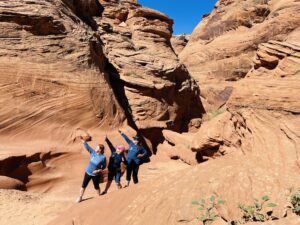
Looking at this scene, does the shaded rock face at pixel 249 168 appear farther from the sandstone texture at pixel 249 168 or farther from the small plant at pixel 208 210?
the small plant at pixel 208 210

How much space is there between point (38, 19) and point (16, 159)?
544cm

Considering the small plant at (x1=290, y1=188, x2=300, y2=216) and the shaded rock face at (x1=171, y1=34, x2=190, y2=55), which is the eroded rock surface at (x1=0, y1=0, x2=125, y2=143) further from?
the shaded rock face at (x1=171, y1=34, x2=190, y2=55)

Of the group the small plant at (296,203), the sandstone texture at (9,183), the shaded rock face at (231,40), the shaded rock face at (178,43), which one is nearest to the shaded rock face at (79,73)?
the sandstone texture at (9,183)

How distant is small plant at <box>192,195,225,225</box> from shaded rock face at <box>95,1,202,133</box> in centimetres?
991

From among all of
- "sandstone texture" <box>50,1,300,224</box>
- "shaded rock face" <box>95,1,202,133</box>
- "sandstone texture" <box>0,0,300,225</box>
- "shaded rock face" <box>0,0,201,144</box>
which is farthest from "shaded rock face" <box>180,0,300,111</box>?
"sandstone texture" <box>50,1,300,224</box>

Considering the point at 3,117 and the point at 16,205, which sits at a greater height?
the point at 3,117

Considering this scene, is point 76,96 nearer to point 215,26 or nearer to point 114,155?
point 114,155

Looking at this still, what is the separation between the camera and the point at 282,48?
19.3ft

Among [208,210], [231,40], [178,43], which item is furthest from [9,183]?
[178,43]

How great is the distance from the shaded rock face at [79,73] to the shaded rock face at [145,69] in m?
0.05

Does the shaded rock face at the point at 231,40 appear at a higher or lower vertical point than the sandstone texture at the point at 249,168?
higher

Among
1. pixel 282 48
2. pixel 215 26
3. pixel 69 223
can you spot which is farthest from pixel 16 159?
pixel 215 26

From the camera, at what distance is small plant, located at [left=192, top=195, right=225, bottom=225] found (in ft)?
12.3

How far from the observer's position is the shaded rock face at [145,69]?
48.1ft
